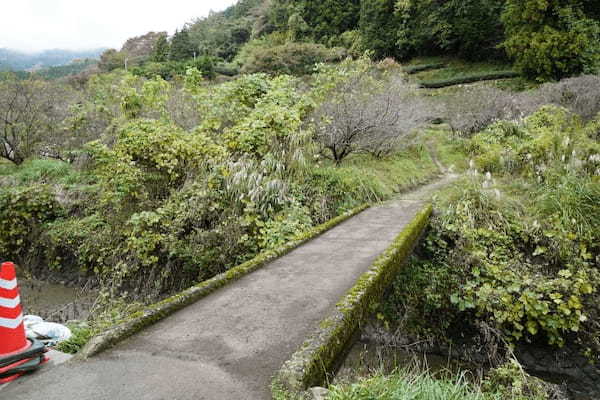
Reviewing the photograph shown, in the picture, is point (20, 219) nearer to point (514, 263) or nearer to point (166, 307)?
point (166, 307)

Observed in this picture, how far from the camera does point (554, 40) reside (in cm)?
2033

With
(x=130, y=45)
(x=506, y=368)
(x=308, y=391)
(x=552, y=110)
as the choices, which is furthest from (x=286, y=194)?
(x=130, y=45)

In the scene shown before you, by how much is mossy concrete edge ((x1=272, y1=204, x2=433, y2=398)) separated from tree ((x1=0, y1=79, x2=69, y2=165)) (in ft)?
39.4

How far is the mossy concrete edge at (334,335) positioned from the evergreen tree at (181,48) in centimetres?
5202

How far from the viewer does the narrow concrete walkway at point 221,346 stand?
2.13 m

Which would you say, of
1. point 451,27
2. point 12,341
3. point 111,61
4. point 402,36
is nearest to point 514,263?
point 12,341

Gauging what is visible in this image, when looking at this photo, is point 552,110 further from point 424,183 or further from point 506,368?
Result: point 506,368

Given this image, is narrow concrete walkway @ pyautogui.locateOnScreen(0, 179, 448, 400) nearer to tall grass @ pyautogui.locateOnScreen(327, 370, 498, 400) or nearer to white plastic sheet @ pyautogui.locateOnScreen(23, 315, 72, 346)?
tall grass @ pyautogui.locateOnScreen(327, 370, 498, 400)

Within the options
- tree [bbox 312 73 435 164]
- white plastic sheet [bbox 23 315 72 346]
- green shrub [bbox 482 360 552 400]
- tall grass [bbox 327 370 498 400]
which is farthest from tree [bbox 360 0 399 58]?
tall grass [bbox 327 370 498 400]

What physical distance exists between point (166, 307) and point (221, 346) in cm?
82

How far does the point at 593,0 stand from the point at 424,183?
23.3 m

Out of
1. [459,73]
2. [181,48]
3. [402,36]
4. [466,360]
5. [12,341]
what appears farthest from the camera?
[181,48]

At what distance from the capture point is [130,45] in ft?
217

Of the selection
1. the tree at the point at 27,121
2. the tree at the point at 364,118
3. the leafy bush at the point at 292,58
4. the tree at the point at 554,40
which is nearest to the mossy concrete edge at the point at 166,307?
the tree at the point at 364,118
